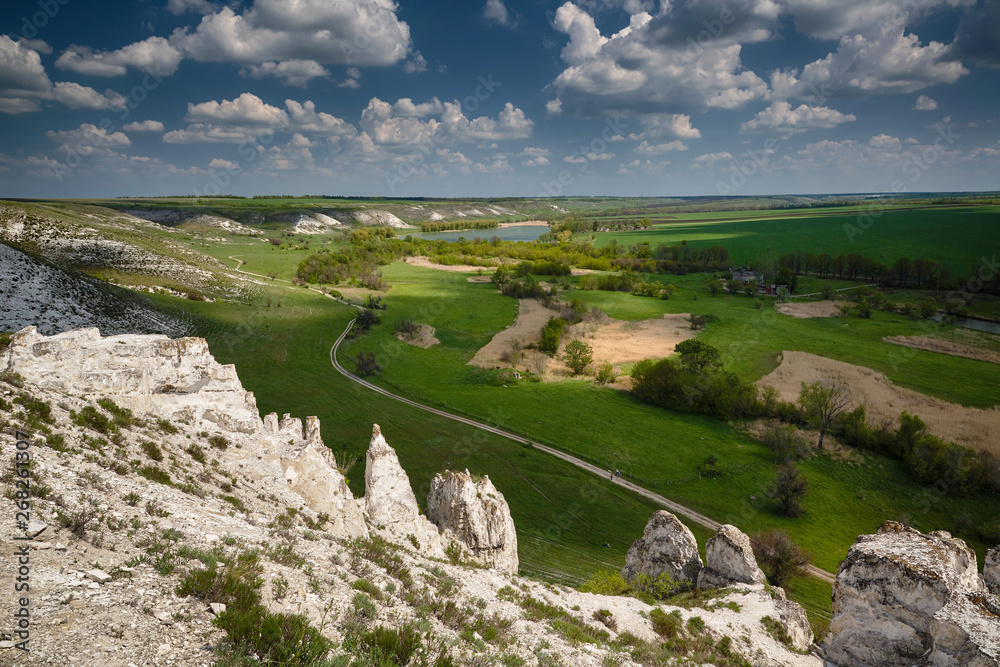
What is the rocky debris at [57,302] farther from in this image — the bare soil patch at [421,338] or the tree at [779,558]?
the tree at [779,558]

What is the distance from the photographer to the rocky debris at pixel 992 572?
672 inches

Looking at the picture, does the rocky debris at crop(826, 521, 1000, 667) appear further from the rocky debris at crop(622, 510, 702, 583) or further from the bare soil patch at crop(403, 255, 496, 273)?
the bare soil patch at crop(403, 255, 496, 273)

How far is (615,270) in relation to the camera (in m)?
150

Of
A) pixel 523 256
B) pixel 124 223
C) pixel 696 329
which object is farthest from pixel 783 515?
pixel 124 223

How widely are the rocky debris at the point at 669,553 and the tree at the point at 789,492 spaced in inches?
824

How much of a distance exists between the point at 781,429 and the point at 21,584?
187ft

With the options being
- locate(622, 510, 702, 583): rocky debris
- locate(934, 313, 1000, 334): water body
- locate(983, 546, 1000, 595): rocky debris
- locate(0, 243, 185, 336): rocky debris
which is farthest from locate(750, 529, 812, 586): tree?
locate(934, 313, 1000, 334): water body

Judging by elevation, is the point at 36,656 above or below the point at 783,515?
above

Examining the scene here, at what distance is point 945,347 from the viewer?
7812cm

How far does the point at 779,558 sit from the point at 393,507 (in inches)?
1059

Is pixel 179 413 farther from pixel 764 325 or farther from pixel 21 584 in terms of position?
pixel 764 325

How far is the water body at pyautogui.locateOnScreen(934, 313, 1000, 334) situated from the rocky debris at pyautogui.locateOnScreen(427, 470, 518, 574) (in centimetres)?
10881

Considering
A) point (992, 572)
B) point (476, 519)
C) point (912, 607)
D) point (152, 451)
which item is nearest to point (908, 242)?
point (992, 572)

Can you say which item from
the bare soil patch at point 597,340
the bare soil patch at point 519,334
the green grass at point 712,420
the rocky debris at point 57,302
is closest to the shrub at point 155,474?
the green grass at point 712,420
